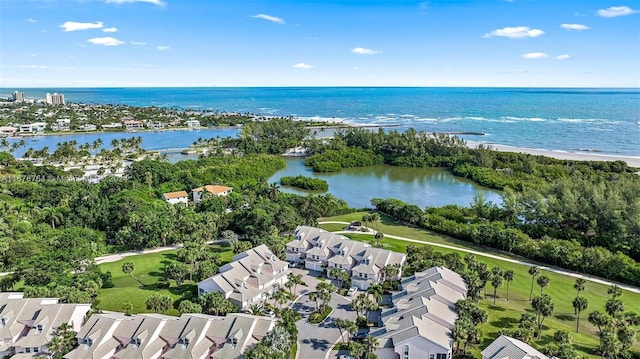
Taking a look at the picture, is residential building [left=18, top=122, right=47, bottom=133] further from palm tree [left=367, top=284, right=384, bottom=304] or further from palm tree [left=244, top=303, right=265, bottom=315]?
palm tree [left=367, top=284, right=384, bottom=304]

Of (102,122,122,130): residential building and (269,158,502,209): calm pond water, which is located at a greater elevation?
(102,122,122,130): residential building

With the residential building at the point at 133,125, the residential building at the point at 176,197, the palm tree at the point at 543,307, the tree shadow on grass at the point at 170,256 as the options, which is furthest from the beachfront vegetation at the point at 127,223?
the residential building at the point at 133,125

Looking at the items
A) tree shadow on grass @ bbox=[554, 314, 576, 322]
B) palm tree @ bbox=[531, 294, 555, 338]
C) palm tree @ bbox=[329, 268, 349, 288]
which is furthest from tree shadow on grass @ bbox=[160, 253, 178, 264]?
tree shadow on grass @ bbox=[554, 314, 576, 322]

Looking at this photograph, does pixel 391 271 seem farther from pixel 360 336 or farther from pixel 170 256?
pixel 170 256

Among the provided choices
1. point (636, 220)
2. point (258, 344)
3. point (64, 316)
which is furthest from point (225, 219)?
point (636, 220)

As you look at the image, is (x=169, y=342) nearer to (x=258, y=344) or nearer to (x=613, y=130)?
(x=258, y=344)

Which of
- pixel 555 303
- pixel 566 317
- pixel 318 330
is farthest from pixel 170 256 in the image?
pixel 566 317
